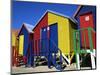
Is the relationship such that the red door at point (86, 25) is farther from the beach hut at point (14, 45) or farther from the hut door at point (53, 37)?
the beach hut at point (14, 45)

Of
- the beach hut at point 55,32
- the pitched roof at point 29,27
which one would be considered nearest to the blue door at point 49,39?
the beach hut at point 55,32

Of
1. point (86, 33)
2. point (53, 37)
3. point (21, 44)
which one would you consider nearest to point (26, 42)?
point (21, 44)

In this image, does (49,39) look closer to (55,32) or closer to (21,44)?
(55,32)

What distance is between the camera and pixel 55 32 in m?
2.50

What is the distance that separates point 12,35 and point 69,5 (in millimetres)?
715

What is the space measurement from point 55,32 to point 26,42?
34 cm

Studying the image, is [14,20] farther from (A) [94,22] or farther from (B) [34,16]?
(A) [94,22]

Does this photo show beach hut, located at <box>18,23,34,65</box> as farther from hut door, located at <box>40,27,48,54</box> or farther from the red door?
the red door

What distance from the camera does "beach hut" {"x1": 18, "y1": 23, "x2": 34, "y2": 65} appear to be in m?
2.38

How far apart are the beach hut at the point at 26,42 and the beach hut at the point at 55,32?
6cm

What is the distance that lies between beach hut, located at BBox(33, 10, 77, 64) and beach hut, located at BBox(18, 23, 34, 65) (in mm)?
57

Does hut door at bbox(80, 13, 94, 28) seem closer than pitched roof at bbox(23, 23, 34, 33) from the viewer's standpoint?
No

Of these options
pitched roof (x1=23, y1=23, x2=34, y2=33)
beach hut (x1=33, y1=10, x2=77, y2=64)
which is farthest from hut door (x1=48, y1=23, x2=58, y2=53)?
pitched roof (x1=23, y1=23, x2=34, y2=33)
